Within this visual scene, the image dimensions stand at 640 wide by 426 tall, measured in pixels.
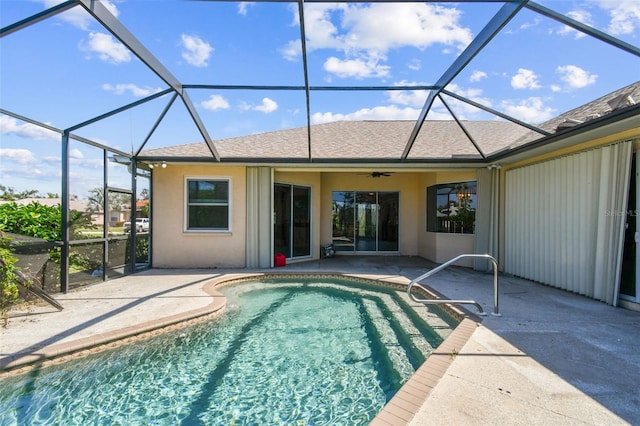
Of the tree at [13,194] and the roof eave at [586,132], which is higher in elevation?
the roof eave at [586,132]

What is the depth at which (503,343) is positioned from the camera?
3.96 meters

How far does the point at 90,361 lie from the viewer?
155 inches

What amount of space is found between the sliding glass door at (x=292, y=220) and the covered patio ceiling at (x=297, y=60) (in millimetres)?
3359

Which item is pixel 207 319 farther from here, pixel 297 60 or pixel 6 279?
pixel 297 60

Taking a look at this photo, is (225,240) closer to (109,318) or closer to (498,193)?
(109,318)

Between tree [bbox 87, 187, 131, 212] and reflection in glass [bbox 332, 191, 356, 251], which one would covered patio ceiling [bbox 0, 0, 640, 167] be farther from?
reflection in glass [bbox 332, 191, 356, 251]

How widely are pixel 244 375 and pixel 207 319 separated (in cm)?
193

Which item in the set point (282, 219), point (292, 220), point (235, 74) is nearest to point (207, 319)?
point (235, 74)

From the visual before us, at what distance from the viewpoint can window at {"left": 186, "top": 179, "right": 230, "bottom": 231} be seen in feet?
31.9

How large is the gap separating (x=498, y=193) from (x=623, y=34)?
17.3 feet

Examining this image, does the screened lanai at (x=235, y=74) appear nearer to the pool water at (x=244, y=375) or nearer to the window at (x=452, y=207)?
the window at (x=452, y=207)

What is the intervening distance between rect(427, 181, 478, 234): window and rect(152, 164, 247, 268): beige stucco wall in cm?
660

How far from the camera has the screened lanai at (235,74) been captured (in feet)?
15.8

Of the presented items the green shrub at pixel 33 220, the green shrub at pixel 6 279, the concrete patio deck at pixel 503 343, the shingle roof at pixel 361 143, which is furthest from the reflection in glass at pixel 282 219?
the green shrub at pixel 6 279
